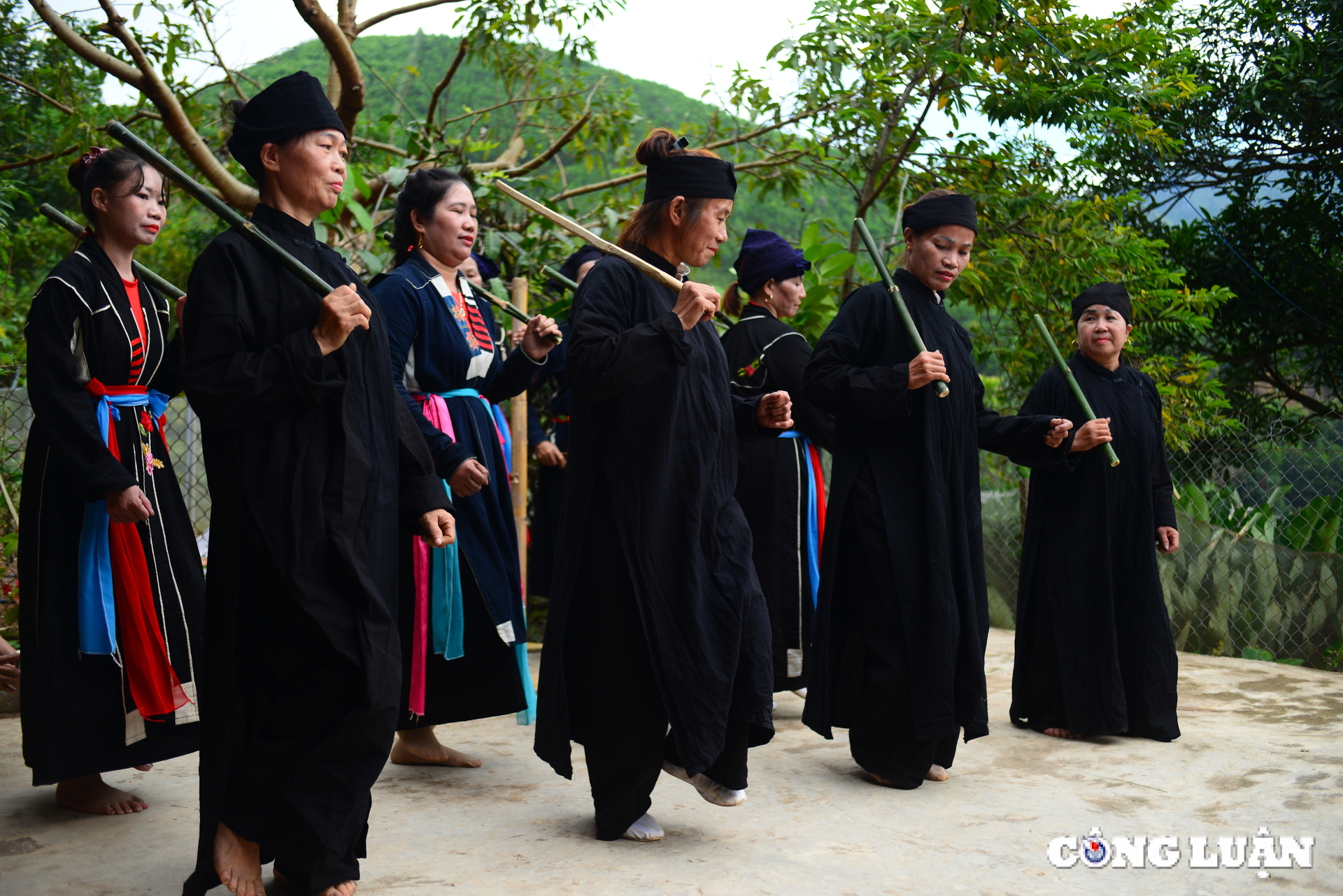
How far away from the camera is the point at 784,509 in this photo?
16.0 feet

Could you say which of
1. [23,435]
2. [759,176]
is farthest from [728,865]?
[759,176]

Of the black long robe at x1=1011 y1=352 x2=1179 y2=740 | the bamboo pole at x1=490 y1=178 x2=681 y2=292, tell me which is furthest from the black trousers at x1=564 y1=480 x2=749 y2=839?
the black long robe at x1=1011 y1=352 x2=1179 y2=740

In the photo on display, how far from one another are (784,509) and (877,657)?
Answer: 1.08 m

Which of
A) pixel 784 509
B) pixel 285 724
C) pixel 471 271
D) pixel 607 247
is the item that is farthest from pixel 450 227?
pixel 285 724

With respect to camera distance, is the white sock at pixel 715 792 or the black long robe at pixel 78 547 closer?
the white sock at pixel 715 792

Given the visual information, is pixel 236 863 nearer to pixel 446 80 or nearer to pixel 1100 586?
pixel 1100 586

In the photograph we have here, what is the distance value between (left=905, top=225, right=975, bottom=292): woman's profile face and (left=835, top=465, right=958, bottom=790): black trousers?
2.44ft

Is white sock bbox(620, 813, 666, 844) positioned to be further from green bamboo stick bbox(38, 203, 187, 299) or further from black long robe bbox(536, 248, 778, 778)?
green bamboo stick bbox(38, 203, 187, 299)

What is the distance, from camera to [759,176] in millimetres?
8289

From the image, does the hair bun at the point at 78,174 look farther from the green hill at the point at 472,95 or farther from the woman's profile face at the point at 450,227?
the green hill at the point at 472,95

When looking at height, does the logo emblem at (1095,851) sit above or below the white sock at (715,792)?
below

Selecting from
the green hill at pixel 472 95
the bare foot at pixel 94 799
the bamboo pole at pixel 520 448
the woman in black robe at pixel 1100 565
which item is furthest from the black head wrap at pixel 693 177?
the green hill at pixel 472 95

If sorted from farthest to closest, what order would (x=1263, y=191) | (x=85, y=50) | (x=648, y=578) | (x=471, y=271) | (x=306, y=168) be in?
(x=1263, y=191), (x=85, y=50), (x=471, y=271), (x=648, y=578), (x=306, y=168)

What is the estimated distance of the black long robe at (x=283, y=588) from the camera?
98.3 inches
